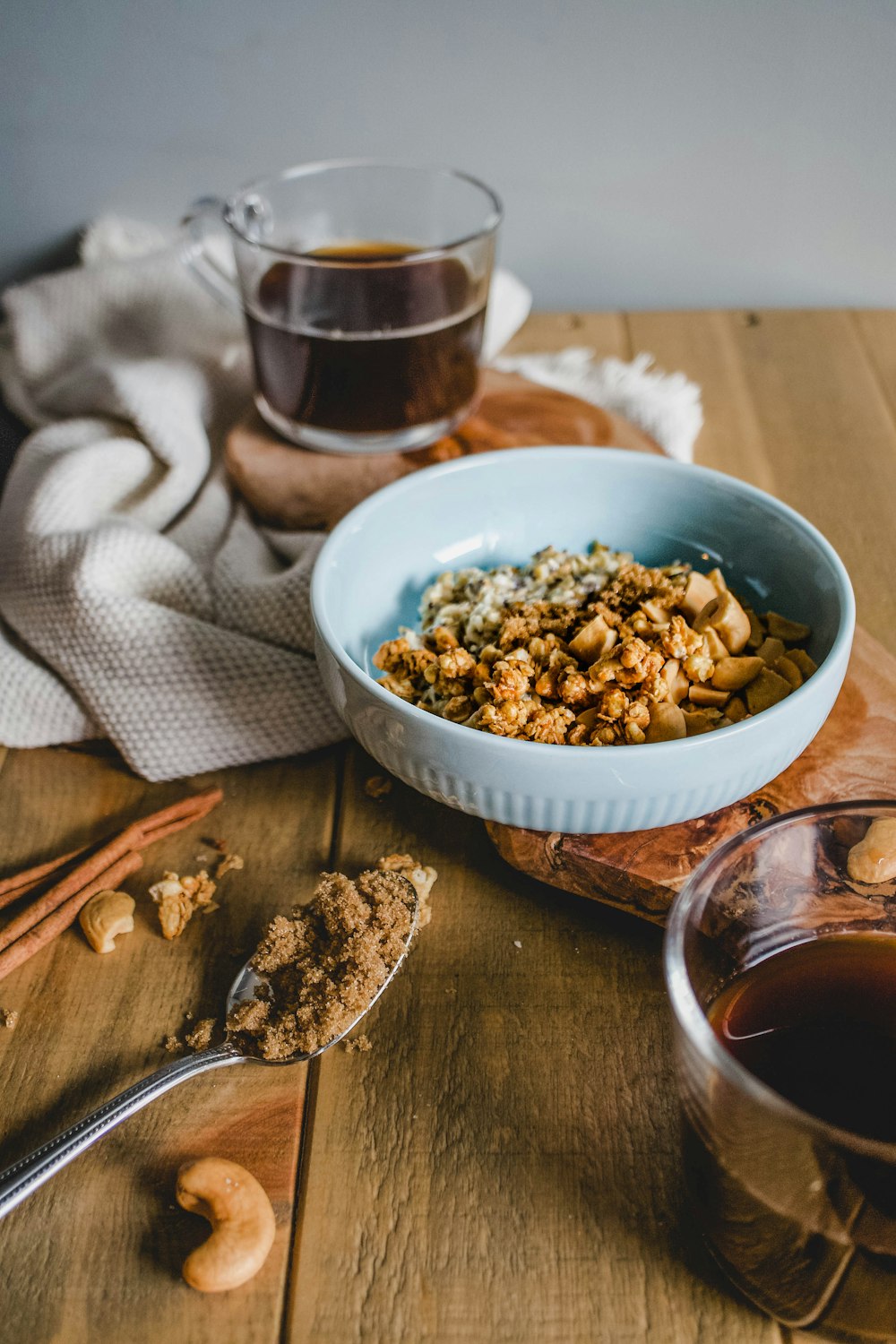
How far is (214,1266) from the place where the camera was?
1.49 ft

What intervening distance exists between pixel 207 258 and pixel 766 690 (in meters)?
0.62

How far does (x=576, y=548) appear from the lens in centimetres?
78

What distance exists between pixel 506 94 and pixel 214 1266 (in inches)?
40.9

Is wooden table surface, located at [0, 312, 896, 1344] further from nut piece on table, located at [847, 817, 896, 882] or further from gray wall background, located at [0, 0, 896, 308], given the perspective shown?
gray wall background, located at [0, 0, 896, 308]

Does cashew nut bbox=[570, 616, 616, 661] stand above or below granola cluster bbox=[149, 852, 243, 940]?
above

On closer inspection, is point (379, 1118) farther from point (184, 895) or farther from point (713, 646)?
point (713, 646)

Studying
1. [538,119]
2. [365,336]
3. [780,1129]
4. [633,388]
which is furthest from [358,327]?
[780,1129]

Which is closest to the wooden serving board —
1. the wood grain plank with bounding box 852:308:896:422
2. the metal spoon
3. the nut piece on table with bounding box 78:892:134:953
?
the metal spoon

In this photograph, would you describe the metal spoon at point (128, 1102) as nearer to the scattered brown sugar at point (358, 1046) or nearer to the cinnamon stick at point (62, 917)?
the scattered brown sugar at point (358, 1046)

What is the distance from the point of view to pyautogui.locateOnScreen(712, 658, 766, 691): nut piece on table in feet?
2.04

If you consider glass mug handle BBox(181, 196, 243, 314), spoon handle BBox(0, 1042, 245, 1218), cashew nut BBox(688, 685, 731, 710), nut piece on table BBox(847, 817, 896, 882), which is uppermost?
glass mug handle BBox(181, 196, 243, 314)

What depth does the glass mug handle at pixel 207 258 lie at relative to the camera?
93cm

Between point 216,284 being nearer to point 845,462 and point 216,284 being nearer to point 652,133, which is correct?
point 652,133

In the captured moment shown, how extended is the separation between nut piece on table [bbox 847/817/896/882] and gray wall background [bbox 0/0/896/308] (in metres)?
0.87
